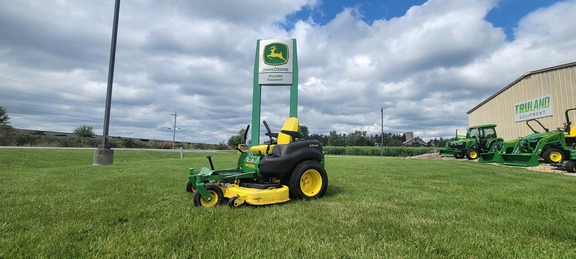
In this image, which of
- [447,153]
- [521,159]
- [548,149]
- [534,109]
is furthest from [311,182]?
[534,109]

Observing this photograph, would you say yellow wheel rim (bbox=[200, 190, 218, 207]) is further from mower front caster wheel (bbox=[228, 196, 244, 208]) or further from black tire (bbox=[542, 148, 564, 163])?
black tire (bbox=[542, 148, 564, 163])

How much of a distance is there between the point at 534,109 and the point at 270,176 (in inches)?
960

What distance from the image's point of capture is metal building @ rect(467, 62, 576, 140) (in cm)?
A: 1847

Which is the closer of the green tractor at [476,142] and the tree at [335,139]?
the green tractor at [476,142]

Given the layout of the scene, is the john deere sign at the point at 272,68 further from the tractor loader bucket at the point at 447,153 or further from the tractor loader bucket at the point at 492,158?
the tractor loader bucket at the point at 447,153

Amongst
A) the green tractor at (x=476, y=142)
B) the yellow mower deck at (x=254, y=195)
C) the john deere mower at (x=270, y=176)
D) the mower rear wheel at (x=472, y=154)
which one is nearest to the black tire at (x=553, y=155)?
the green tractor at (x=476, y=142)

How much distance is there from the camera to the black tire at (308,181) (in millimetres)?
4488

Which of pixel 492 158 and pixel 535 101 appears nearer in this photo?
pixel 492 158

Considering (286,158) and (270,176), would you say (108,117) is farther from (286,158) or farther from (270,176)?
(286,158)

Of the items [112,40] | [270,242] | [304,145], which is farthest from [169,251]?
[112,40]

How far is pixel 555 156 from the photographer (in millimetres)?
12828

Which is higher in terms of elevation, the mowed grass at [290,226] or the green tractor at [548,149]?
the green tractor at [548,149]

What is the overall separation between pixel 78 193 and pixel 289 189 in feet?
11.5

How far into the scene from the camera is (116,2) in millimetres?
11977
